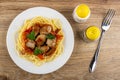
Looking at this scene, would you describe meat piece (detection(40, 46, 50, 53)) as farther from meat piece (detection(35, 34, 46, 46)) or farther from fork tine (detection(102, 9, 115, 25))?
fork tine (detection(102, 9, 115, 25))

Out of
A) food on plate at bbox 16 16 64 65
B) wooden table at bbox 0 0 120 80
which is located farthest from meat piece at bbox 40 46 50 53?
wooden table at bbox 0 0 120 80

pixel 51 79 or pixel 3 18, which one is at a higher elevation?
pixel 3 18

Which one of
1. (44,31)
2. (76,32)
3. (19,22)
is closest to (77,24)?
(76,32)

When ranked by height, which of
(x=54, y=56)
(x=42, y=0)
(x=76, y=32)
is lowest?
(x=54, y=56)

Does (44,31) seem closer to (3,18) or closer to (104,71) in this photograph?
(3,18)

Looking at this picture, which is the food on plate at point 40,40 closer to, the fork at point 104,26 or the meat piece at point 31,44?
the meat piece at point 31,44

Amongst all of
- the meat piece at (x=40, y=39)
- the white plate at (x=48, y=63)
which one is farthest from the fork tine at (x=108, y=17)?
the meat piece at (x=40, y=39)
